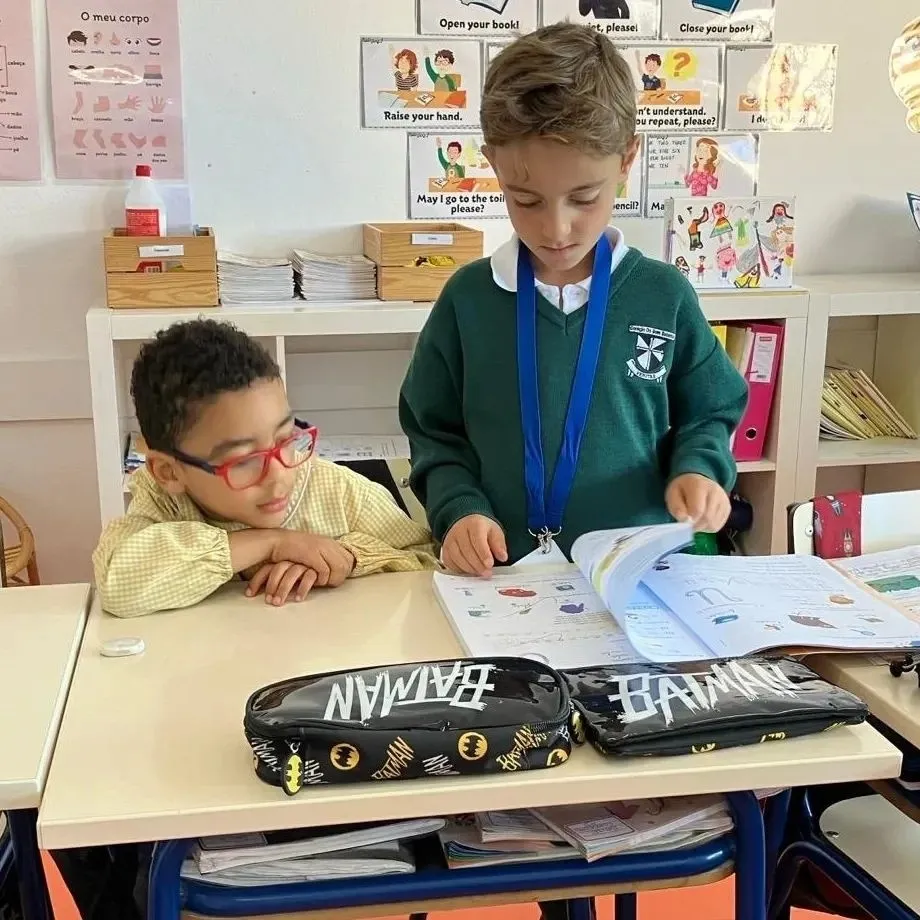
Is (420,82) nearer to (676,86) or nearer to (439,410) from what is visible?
(676,86)

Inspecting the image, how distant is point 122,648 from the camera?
1138 mm

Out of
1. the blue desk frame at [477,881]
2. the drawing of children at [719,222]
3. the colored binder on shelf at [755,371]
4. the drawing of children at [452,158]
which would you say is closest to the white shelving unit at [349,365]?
the colored binder on shelf at [755,371]

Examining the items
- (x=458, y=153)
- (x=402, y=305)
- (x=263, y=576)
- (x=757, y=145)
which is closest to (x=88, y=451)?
(x=402, y=305)

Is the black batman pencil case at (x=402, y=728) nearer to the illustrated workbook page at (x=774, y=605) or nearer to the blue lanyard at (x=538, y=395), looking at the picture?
the illustrated workbook page at (x=774, y=605)

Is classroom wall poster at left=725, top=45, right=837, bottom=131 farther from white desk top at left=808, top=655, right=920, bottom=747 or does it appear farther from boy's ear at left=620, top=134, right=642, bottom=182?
white desk top at left=808, top=655, right=920, bottom=747

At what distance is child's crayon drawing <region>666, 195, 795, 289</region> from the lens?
278cm

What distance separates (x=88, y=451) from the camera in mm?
2926

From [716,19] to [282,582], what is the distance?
91.8 inches

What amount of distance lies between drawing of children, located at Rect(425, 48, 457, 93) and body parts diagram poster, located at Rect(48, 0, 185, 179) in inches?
24.9

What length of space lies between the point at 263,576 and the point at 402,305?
138 cm

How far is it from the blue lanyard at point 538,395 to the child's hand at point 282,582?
1.12 feet

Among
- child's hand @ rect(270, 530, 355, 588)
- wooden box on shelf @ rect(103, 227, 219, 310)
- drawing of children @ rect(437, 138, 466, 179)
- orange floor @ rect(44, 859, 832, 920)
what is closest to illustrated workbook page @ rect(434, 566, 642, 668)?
child's hand @ rect(270, 530, 355, 588)

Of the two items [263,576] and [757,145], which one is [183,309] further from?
[757,145]

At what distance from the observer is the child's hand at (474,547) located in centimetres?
134
